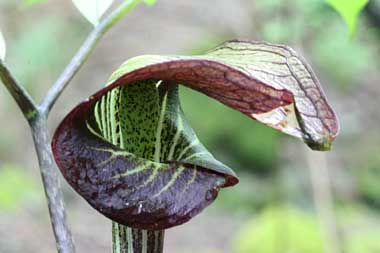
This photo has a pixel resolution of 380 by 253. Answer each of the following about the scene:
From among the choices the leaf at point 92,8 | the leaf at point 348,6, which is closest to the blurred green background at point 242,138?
the leaf at point 348,6

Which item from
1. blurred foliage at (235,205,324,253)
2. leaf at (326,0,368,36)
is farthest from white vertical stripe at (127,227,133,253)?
blurred foliage at (235,205,324,253)

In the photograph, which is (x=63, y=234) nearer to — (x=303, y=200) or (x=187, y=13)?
(x=303, y=200)

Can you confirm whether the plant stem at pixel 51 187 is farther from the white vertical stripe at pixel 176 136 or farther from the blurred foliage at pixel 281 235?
the blurred foliage at pixel 281 235

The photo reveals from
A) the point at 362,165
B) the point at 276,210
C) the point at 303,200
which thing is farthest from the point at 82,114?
the point at 362,165

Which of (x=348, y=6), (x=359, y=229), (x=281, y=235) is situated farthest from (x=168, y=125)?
(x=359, y=229)

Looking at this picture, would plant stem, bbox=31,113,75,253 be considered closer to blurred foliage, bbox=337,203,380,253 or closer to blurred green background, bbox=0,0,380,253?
blurred green background, bbox=0,0,380,253

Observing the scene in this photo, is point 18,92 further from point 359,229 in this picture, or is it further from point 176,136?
point 359,229
